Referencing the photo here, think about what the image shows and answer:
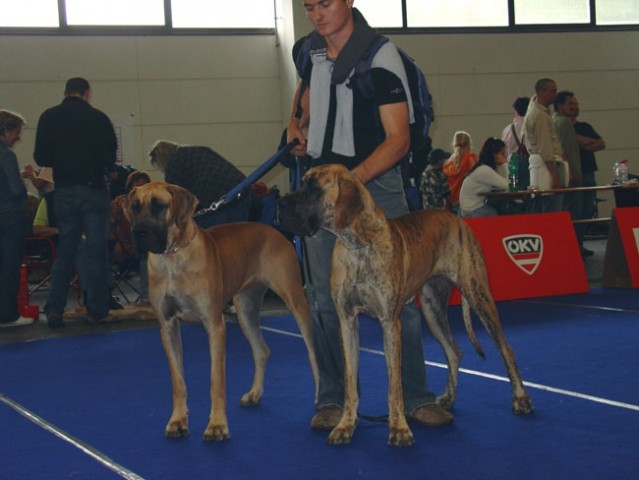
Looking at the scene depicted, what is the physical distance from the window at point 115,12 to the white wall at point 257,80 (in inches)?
10.1

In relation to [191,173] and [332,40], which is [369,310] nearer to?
[332,40]

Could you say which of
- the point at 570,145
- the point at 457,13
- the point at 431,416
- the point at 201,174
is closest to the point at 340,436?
the point at 431,416

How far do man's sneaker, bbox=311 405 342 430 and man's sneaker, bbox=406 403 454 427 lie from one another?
0.29 metres

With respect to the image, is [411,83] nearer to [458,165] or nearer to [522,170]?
[522,170]

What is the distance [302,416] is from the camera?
4.20m

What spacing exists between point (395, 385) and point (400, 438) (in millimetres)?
195

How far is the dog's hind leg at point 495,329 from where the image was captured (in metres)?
4.04

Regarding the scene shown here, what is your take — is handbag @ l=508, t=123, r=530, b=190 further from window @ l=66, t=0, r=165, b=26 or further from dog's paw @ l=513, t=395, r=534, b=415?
window @ l=66, t=0, r=165, b=26

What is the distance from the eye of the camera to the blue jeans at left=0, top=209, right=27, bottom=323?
7.64 meters

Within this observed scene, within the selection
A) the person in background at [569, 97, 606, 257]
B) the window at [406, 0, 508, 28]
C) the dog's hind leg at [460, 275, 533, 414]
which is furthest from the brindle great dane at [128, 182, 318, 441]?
the window at [406, 0, 508, 28]

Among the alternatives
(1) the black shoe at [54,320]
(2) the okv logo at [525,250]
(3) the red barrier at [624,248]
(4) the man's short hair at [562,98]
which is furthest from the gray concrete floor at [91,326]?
(4) the man's short hair at [562,98]

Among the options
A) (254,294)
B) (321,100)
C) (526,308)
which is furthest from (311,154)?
(526,308)

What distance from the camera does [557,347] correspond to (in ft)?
18.6

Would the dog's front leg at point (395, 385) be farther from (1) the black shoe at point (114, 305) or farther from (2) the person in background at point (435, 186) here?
(2) the person in background at point (435, 186)
